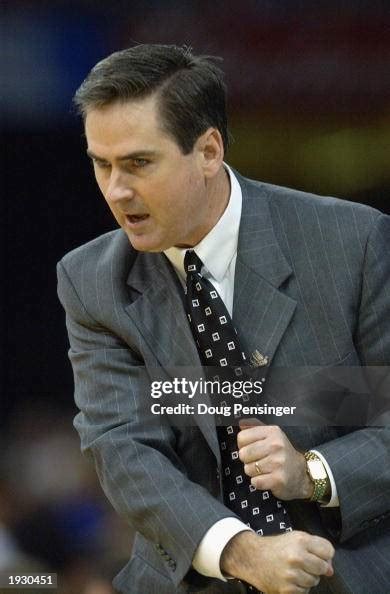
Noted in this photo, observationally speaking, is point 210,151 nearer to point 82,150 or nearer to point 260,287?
point 260,287

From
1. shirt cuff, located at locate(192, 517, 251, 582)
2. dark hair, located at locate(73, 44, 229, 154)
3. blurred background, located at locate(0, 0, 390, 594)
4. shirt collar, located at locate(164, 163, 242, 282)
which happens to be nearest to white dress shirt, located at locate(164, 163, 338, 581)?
shirt collar, located at locate(164, 163, 242, 282)

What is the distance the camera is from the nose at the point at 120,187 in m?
1.68

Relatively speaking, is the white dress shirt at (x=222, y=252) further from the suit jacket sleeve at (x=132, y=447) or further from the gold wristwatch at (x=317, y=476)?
the gold wristwatch at (x=317, y=476)

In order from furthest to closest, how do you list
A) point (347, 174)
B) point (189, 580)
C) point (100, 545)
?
point (100, 545) → point (347, 174) → point (189, 580)

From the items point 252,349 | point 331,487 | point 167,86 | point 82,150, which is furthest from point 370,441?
point 82,150

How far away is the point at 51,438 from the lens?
85.6 inches

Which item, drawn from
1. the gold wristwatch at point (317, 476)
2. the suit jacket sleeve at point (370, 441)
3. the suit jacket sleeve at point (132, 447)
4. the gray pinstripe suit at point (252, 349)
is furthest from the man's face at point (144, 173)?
the gold wristwatch at point (317, 476)

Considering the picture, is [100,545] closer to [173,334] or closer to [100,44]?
[173,334]

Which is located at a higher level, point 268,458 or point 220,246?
point 220,246

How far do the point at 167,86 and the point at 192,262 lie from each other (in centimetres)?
30

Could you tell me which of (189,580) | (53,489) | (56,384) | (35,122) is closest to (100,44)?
(35,122)

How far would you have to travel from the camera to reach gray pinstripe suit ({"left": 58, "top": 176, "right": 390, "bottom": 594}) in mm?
1698

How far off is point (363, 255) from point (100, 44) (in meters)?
0.72

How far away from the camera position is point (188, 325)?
5.82ft
